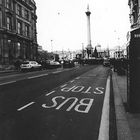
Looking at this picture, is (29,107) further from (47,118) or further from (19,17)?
(19,17)

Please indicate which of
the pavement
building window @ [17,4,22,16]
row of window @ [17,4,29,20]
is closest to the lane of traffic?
the pavement

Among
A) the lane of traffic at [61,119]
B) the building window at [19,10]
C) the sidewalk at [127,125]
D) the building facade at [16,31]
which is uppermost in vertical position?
the building window at [19,10]

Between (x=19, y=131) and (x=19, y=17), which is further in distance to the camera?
(x=19, y=17)

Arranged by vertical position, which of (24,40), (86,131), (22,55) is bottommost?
(86,131)

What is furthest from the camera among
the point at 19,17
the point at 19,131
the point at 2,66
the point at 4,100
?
the point at 19,17

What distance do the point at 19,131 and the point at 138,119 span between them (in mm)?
2866

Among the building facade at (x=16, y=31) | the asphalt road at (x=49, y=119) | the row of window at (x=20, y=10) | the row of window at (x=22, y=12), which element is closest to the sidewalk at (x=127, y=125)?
the asphalt road at (x=49, y=119)

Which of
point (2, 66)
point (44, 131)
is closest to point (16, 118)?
point (44, 131)

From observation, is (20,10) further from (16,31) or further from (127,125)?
(127,125)

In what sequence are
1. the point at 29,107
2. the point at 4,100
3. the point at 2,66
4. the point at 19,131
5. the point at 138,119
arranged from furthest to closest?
the point at 2,66 → the point at 4,100 → the point at 29,107 → the point at 138,119 → the point at 19,131

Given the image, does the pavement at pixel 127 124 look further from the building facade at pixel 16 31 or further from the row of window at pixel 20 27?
the row of window at pixel 20 27

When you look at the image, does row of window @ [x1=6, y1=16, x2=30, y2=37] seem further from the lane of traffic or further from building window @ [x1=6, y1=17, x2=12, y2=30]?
the lane of traffic

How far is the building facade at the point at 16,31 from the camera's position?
3944cm

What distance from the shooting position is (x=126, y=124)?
526 centimetres
